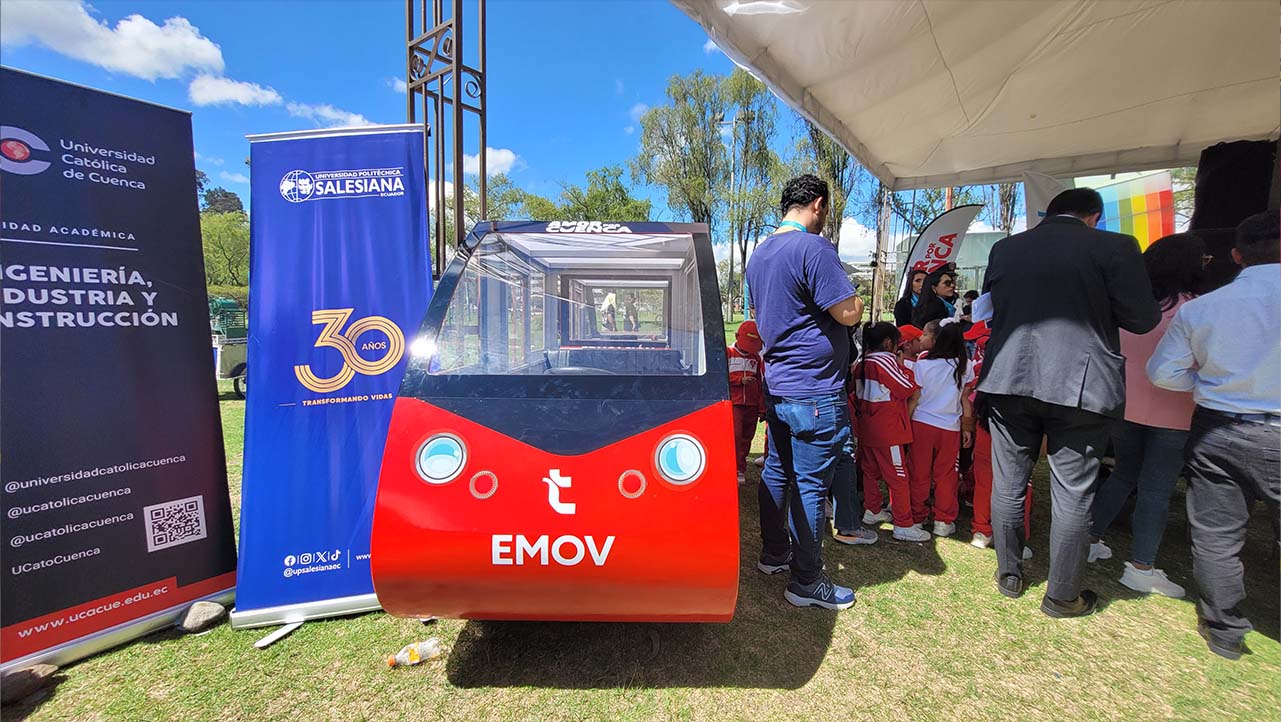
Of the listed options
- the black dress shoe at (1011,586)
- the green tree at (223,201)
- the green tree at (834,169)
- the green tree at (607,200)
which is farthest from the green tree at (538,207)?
the green tree at (223,201)

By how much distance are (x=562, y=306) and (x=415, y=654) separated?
88.3 inches

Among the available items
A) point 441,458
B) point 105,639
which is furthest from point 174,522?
point 441,458

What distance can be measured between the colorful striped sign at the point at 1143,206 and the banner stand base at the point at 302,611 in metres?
9.08

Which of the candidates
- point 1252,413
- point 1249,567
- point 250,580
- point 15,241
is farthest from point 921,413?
point 15,241

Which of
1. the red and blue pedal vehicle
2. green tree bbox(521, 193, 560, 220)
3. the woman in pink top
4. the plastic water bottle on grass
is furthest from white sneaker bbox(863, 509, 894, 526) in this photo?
green tree bbox(521, 193, 560, 220)

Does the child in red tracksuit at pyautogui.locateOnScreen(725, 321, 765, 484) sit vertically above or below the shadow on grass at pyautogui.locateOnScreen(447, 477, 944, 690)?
above

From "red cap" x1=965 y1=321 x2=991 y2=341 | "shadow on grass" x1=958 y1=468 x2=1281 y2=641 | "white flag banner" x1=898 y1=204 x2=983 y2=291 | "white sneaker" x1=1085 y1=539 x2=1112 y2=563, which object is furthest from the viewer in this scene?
"white flag banner" x1=898 y1=204 x2=983 y2=291

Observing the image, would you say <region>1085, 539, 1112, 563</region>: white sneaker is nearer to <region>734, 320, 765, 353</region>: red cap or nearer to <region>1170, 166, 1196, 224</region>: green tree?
<region>734, 320, 765, 353</region>: red cap

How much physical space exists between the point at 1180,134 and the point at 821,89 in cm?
376

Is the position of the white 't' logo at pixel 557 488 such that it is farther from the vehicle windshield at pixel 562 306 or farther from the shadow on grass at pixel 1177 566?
the shadow on grass at pixel 1177 566

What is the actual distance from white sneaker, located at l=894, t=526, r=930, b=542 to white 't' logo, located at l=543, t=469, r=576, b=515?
264cm

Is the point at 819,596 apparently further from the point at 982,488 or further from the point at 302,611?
the point at 302,611

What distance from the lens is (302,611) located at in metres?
2.43

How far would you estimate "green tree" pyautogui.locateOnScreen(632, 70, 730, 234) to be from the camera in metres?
27.3
